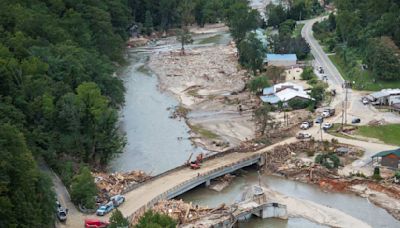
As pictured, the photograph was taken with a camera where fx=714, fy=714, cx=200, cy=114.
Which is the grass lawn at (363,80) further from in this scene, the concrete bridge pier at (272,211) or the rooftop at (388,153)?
the concrete bridge pier at (272,211)

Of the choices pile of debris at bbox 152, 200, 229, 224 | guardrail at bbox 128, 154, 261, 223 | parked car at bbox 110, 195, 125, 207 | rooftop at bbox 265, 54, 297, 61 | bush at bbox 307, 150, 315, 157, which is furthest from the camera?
rooftop at bbox 265, 54, 297, 61

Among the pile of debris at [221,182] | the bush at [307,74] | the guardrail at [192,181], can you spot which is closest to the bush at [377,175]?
the guardrail at [192,181]

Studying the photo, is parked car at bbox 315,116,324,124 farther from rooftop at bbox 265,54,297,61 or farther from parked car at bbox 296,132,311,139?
rooftop at bbox 265,54,297,61

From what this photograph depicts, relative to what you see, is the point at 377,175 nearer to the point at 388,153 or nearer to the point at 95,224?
the point at 388,153

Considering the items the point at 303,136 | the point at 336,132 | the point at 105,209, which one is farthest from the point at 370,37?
the point at 105,209

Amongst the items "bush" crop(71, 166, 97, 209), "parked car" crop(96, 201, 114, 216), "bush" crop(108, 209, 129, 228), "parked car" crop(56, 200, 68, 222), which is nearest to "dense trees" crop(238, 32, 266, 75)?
"bush" crop(71, 166, 97, 209)

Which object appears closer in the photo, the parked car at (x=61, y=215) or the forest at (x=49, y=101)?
the forest at (x=49, y=101)
